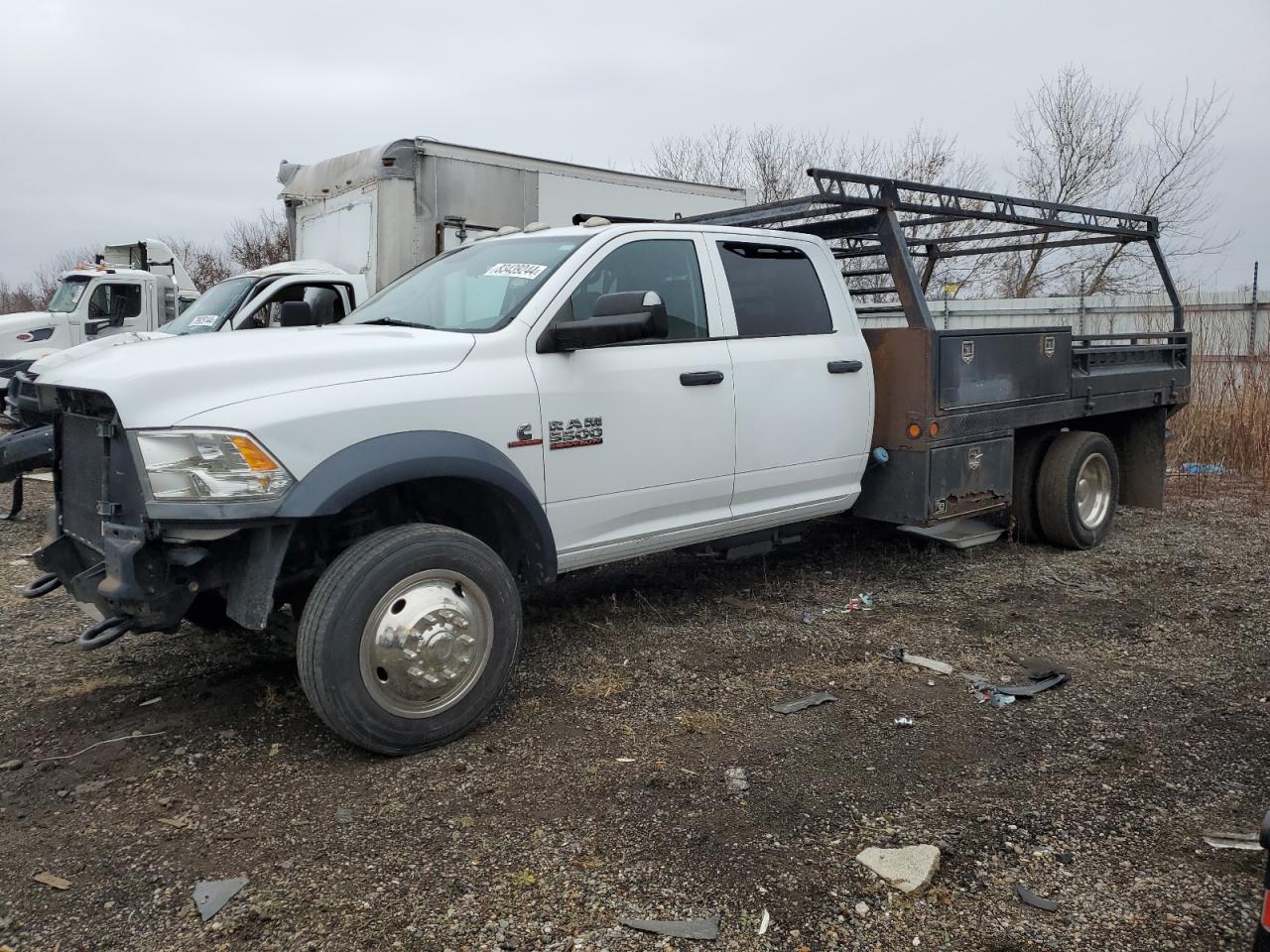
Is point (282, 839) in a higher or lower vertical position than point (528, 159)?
lower

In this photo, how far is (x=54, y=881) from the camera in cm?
285

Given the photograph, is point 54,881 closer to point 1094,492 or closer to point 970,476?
point 970,476

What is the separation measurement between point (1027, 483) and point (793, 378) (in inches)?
102

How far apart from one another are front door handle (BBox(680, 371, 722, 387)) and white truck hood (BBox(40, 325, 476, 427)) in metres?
1.06

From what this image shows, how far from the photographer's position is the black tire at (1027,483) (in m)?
6.84

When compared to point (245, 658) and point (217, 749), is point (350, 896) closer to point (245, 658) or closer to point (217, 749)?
point (217, 749)

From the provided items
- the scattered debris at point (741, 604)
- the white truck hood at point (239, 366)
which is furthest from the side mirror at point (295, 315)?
the scattered debris at point (741, 604)

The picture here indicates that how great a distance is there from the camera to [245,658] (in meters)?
4.74

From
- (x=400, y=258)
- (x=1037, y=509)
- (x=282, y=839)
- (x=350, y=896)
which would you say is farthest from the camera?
(x=400, y=258)

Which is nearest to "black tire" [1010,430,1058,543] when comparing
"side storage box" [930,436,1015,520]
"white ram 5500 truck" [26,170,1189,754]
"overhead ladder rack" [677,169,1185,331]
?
"side storage box" [930,436,1015,520]

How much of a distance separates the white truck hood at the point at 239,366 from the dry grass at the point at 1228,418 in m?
9.28

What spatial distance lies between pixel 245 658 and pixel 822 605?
2.98 metres

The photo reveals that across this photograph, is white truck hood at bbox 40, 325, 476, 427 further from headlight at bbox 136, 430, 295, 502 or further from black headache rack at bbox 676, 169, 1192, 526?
black headache rack at bbox 676, 169, 1192, 526

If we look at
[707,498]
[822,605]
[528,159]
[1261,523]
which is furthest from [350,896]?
[528,159]
